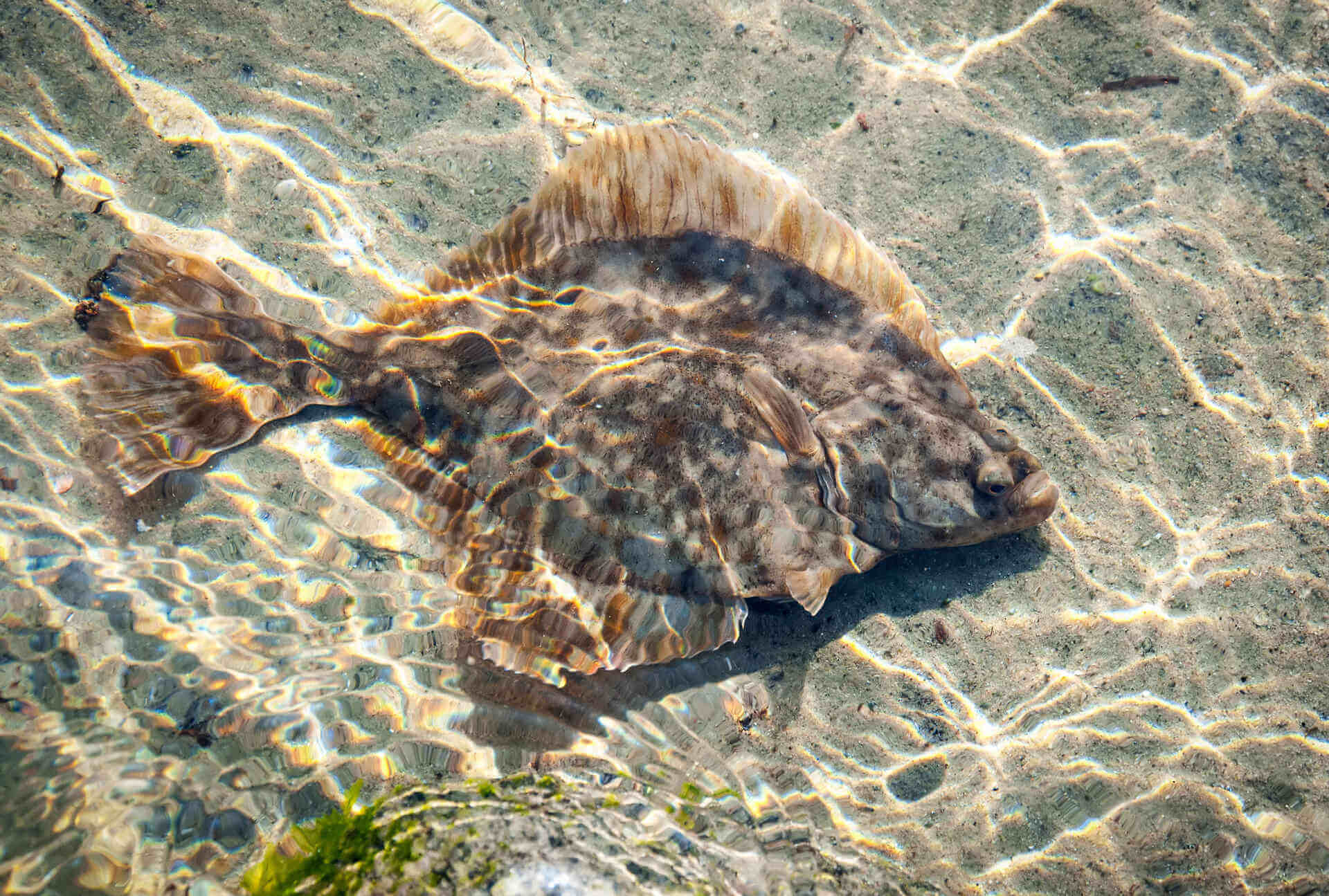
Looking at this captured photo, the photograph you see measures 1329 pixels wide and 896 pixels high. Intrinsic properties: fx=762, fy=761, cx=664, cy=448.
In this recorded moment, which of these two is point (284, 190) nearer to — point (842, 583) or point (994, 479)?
point (842, 583)

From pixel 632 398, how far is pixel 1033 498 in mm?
1919

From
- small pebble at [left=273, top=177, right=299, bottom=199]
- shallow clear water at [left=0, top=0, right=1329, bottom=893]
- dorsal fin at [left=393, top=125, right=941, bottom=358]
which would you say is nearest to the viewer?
shallow clear water at [left=0, top=0, right=1329, bottom=893]

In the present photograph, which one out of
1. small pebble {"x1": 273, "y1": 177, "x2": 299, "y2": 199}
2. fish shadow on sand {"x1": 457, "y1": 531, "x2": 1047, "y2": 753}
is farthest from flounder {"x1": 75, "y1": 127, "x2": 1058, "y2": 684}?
small pebble {"x1": 273, "y1": 177, "x2": 299, "y2": 199}

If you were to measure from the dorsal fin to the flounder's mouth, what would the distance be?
0.76 meters

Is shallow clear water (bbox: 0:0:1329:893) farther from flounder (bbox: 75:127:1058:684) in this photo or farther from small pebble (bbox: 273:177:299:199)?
flounder (bbox: 75:127:1058:684)

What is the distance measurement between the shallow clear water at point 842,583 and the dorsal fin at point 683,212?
657 millimetres

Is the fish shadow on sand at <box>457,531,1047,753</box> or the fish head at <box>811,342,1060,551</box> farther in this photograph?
the fish shadow on sand at <box>457,531,1047,753</box>

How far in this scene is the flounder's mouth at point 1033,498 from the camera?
3529 mm

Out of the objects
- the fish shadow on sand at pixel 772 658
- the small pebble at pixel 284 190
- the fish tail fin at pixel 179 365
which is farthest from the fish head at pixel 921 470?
the small pebble at pixel 284 190

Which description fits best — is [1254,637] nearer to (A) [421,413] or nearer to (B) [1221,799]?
(B) [1221,799]

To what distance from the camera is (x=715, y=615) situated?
3.62 m

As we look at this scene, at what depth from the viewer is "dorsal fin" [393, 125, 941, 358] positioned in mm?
3689

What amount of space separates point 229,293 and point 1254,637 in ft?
17.8

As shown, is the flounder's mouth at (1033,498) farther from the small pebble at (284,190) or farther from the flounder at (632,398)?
the small pebble at (284,190)
